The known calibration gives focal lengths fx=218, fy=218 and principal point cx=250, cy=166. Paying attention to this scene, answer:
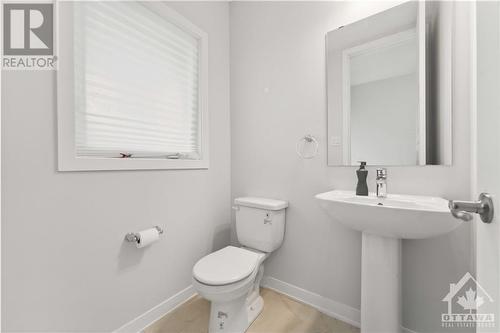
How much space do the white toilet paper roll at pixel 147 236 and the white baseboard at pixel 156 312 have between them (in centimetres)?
48

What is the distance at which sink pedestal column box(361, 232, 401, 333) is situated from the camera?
42.6 inches

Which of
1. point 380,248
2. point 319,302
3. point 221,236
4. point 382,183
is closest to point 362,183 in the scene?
point 382,183

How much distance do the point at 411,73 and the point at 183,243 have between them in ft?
5.90

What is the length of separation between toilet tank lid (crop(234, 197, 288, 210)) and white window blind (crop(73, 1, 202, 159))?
52 cm

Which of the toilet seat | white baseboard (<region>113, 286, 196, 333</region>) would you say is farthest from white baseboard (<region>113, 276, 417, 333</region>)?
the toilet seat

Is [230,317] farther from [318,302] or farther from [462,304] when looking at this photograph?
[462,304]

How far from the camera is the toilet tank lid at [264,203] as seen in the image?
1.54m

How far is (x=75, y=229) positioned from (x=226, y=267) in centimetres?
79

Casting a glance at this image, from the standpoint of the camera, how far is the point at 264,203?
5.15 ft

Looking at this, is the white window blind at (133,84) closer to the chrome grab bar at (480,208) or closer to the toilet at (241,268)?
the toilet at (241,268)

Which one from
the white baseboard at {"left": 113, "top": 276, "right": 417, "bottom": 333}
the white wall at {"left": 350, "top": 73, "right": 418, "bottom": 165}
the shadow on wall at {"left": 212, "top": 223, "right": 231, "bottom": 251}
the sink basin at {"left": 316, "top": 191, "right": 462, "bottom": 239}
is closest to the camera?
the sink basin at {"left": 316, "top": 191, "right": 462, "bottom": 239}

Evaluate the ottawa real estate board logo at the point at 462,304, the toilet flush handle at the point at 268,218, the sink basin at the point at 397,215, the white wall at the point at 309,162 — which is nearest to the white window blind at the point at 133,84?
the white wall at the point at 309,162

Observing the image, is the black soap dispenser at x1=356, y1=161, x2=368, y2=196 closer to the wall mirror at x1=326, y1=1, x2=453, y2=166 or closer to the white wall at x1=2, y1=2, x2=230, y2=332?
the wall mirror at x1=326, y1=1, x2=453, y2=166

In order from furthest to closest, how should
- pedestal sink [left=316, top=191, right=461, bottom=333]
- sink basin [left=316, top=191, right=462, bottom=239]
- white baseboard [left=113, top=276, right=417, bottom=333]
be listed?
white baseboard [left=113, top=276, right=417, bottom=333]
pedestal sink [left=316, top=191, right=461, bottom=333]
sink basin [left=316, top=191, right=462, bottom=239]
